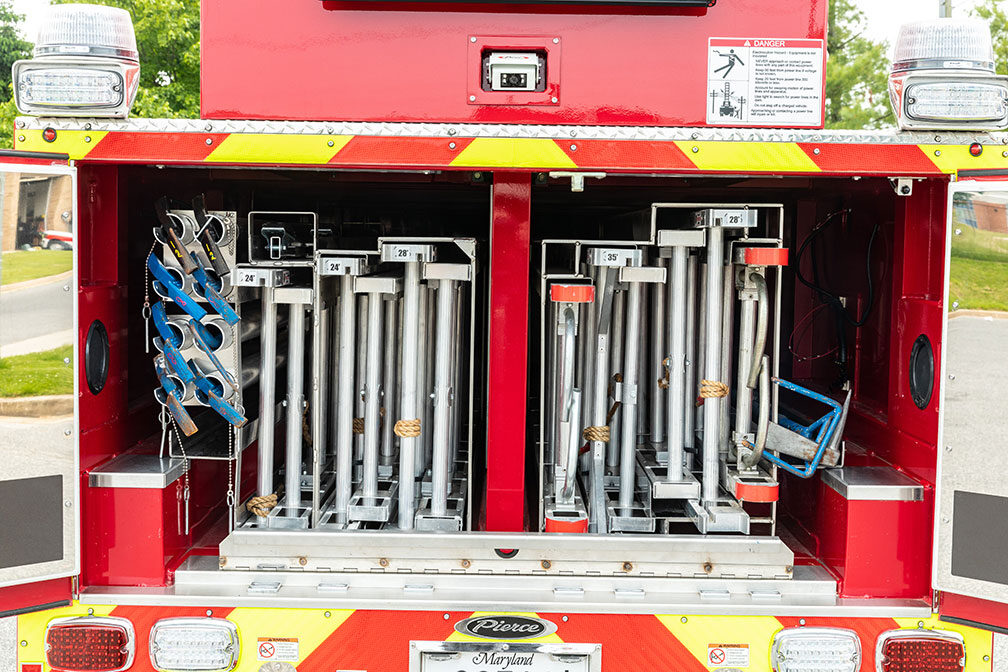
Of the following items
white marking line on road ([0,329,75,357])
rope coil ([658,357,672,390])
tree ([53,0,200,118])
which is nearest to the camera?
white marking line on road ([0,329,75,357])

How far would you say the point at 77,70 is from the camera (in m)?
2.44

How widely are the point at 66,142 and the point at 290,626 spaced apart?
1450 millimetres

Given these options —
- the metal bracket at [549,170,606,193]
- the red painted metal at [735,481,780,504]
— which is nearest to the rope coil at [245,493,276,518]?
the metal bracket at [549,170,606,193]

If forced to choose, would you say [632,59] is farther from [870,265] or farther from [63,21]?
[63,21]

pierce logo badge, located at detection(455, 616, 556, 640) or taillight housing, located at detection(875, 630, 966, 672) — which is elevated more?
pierce logo badge, located at detection(455, 616, 556, 640)

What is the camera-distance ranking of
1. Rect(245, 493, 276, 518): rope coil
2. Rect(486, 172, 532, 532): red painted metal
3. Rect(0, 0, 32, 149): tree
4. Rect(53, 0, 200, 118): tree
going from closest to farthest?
1. Rect(486, 172, 532, 532): red painted metal
2. Rect(245, 493, 276, 518): rope coil
3. Rect(53, 0, 200, 118): tree
4. Rect(0, 0, 32, 149): tree

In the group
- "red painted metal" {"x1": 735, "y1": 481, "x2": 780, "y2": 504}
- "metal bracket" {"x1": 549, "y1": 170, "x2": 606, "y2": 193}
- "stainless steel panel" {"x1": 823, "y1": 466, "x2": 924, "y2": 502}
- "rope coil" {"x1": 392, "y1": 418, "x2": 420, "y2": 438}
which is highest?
"metal bracket" {"x1": 549, "y1": 170, "x2": 606, "y2": 193}

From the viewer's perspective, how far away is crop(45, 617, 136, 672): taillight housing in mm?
2498

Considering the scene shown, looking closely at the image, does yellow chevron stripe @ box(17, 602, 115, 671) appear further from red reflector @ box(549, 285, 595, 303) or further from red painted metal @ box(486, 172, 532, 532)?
red reflector @ box(549, 285, 595, 303)

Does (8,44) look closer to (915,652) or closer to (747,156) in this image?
(747,156)

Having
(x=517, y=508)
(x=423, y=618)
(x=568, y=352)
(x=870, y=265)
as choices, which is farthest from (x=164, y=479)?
(x=870, y=265)

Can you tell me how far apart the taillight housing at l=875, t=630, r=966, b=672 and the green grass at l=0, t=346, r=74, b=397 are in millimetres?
2347

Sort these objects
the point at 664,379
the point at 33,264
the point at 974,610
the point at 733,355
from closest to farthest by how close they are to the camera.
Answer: the point at 33,264
the point at 974,610
the point at 664,379
the point at 733,355

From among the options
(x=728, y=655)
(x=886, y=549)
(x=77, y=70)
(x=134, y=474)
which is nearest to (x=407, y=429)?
(x=134, y=474)
